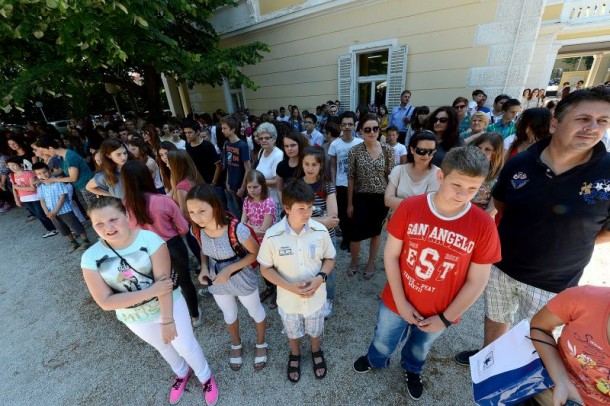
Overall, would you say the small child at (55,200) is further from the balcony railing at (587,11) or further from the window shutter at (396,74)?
the balcony railing at (587,11)

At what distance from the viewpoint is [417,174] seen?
233 centimetres

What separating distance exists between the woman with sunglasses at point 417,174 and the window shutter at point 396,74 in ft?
17.0

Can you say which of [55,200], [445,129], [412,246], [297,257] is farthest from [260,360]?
[55,200]

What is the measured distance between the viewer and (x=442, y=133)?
284 centimetres

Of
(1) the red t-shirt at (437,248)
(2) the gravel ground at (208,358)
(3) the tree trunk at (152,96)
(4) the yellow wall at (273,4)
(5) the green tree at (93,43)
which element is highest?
(4) the yellow wall at (273,4)

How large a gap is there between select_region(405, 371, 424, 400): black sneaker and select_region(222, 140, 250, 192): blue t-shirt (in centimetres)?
331

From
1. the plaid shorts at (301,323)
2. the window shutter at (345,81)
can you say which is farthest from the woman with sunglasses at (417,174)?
the window shutter at (345,81)

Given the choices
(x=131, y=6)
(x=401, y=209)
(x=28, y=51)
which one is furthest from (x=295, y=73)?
(x=401, y=209)

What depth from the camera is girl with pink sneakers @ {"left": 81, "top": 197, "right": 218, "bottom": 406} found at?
150cm

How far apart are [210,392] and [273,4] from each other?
1013 cm

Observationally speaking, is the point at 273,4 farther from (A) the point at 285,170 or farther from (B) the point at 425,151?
(B) the point at 425,151

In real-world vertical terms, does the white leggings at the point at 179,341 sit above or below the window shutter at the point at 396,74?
below

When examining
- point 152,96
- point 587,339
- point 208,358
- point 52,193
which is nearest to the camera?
point 587,339

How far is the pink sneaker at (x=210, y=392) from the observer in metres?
2.01
